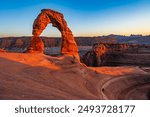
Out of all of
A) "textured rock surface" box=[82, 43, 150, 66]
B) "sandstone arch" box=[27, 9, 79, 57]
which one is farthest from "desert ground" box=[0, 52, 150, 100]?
"textured rock surface" box=[82, 43, 150, 66]

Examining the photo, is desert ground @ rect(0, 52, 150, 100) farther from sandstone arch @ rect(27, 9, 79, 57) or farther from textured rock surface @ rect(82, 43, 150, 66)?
textured rock surface @ rect(82, 43, 150, 66)

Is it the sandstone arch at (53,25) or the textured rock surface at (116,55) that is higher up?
the sandstone arch at (53,25)

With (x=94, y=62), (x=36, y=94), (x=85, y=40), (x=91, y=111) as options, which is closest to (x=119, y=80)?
(x=36, y=94)

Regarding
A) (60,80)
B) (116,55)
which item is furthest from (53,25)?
(116,55)

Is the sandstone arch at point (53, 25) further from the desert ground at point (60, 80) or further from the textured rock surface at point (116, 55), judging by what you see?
the textured rock surface at point (116, 55)

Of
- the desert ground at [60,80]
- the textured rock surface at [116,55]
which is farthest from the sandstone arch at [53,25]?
the textured rock surface at [116,55]

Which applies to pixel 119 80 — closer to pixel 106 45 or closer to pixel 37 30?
pixel 37 30
